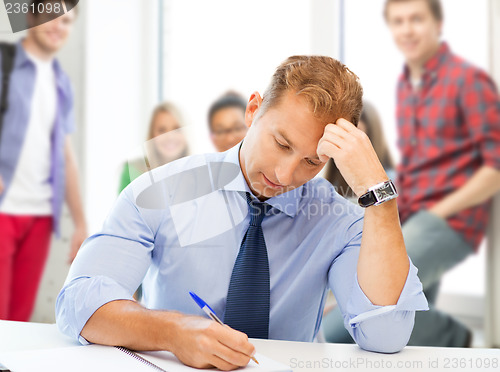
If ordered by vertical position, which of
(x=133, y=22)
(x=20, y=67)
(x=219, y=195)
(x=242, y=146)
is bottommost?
(x=219, y=195)

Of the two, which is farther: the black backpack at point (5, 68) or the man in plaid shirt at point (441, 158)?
the black backpack at point (5, 68)

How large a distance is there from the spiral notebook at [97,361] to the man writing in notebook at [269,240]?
0.14ft

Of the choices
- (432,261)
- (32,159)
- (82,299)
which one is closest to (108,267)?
(82,299)

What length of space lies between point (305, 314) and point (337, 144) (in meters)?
0.38

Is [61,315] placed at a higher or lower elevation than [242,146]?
lower

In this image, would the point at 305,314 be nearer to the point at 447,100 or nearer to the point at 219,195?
the point at 219,195

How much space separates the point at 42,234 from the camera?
11.5 ft

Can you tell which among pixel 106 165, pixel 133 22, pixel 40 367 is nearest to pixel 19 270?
pixel 106 165

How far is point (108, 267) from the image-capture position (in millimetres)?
1165

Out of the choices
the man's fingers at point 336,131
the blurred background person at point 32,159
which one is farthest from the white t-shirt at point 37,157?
the man's fingers at point 336,131

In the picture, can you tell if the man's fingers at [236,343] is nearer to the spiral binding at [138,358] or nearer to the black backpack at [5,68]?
the spiral binding at [138,358]

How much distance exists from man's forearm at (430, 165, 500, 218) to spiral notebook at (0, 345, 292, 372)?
7.00ft

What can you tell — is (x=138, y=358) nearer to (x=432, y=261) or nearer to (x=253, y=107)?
(x=253, y=107)

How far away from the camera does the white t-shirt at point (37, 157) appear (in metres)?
3.43
